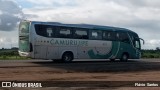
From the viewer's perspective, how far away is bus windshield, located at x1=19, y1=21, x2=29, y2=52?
98.1 feet

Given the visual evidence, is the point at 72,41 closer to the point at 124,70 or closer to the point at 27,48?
the point at 27,48

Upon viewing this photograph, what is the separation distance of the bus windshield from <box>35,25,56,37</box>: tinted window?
A: 0.81 meters

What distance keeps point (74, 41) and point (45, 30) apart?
3.01 m

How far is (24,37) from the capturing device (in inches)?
1193

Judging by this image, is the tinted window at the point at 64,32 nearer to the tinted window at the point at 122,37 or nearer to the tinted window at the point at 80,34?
the tinted window at the point at 80,34

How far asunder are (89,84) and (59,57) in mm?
14375

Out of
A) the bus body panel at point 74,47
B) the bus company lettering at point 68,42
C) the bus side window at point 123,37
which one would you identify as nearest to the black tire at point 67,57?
the bus body panel at point 74,47

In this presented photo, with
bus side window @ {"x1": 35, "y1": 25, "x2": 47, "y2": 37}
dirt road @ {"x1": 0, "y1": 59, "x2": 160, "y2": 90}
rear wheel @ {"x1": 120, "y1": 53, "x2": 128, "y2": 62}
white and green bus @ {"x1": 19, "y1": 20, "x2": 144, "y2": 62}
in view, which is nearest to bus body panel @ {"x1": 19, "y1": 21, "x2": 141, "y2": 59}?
white and green bus @ {"x1": 19, "y1": 20, "x2": 144, "y2": 62}

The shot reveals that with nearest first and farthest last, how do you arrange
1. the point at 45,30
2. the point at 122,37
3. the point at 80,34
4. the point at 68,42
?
Answer: the point at 45,30 < the point at 68,42 < the point at 80,34 < the point at 122,37

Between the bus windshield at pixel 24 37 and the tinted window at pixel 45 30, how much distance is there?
2.64 feet

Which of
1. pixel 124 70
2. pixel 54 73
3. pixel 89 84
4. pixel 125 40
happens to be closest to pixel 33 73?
pixel 54 73

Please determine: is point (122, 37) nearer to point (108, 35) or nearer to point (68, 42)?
point (108, 35)

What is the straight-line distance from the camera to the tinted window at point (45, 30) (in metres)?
29.8

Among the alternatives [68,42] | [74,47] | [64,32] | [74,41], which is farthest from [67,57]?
[64,32]
